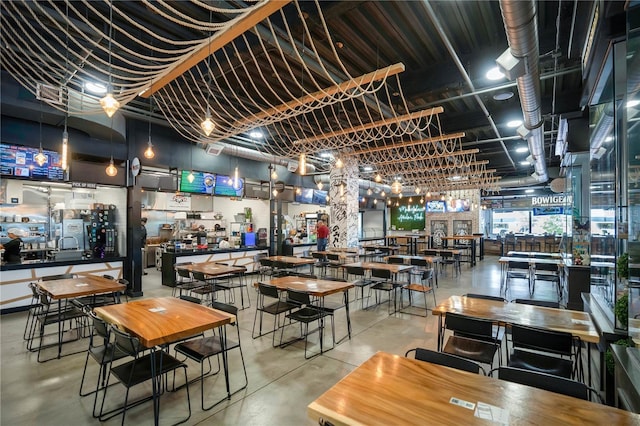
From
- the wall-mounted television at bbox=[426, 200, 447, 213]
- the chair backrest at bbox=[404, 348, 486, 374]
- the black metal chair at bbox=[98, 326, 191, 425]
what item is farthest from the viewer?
the wall-mounted television at bbox=[426, 200, 447, 213]

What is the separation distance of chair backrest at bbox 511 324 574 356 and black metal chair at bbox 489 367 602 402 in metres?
0.67

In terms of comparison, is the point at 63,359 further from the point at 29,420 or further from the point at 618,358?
the point at 618,358

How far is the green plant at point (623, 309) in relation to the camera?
253 centimetres

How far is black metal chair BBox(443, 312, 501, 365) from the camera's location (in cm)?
270

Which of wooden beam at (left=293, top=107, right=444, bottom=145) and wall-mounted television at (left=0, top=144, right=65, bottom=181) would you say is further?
wall-mounted television at (left=0, top=144, right=65, bottom=181)

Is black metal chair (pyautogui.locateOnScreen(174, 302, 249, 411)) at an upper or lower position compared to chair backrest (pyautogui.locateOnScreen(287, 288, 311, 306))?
lower

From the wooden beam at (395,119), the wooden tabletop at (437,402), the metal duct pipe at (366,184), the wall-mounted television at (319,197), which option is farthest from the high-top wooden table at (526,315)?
the wall-mounted television at (319,197)

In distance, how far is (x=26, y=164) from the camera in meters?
5.61

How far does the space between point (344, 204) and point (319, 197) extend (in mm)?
3362

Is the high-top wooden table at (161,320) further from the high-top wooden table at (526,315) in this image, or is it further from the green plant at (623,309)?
the green plant at (623,309)

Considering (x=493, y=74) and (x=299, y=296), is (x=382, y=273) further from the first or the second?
(x=493, y=74)

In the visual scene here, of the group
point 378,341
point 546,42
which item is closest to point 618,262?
point 378,341

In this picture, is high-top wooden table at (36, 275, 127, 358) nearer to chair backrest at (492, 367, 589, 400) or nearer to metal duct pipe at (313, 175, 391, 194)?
chair backrest at (492, 367, 589, 400)

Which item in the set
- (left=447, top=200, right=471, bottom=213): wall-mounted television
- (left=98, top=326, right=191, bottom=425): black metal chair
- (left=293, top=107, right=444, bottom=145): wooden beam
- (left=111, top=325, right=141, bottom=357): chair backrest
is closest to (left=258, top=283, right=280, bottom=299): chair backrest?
(left=98, top=326, right=191, bottom=425): black metal chair
